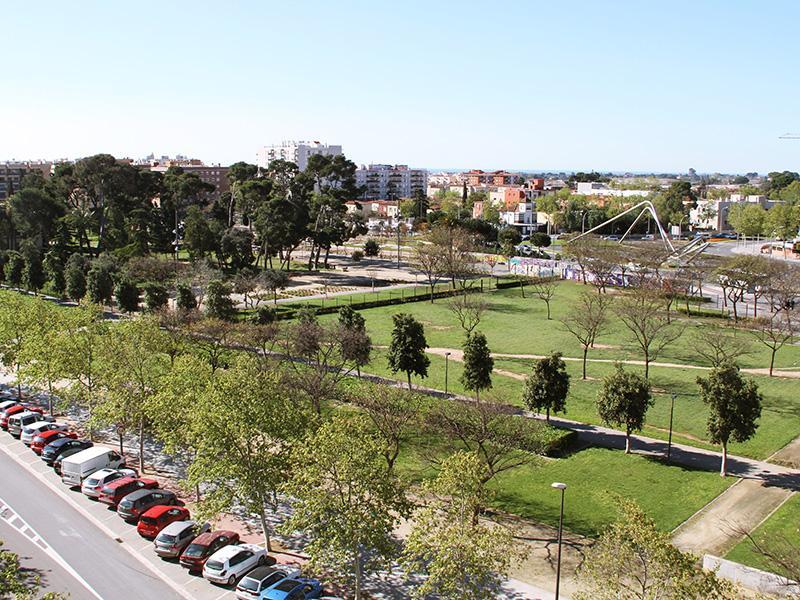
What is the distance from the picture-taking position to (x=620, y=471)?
26.5 m

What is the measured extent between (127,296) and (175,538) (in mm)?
34662

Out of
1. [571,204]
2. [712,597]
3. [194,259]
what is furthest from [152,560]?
[571,204]

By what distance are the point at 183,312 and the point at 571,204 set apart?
103m

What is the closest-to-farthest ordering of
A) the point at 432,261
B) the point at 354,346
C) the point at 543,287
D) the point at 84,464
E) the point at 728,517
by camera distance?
the point at 728,517
the point at 84,464
the point at 354,346
the point at 432,261
the point at 543,287

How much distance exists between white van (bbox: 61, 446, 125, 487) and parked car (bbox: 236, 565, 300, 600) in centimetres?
948

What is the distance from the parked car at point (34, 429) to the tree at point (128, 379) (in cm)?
221

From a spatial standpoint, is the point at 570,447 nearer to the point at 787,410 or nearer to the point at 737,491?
the point at 737,491

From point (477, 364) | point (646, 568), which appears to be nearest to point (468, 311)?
point (477, 364)

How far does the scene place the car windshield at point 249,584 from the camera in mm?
17656

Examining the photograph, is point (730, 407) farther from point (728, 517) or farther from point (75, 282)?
point (75, 282)

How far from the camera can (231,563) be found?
61.2 ft

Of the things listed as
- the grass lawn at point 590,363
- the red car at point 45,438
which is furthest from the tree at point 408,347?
the red car at point 45,438

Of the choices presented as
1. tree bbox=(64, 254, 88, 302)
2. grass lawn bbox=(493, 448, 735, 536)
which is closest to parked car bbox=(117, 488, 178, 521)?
grass lawn bbox=(493, 448, 735, 536)

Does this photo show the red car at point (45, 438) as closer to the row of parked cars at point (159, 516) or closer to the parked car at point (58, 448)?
the row of parked cars at point (159, 516)
